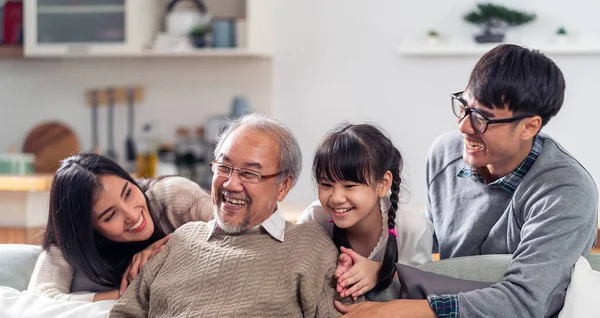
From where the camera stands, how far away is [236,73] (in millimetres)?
5293

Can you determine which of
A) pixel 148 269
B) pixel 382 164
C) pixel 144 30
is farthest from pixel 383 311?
pixel 144 30

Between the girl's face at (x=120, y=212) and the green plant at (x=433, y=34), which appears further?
the green plant at (x=433, y=34)

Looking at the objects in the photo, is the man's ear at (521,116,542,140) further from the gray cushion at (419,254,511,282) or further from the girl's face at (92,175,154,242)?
the girl's face at (92,175,154,242)

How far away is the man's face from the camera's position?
7.68 ft

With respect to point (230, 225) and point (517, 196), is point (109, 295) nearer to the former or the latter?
point (230, 225)

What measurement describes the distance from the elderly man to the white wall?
269 centimetres

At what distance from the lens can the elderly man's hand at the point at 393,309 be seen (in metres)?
2.21

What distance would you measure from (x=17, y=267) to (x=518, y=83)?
1669 millimetres

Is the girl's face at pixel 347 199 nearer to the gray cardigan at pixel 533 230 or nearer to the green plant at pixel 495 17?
the gray cardigan at pixel 533 230

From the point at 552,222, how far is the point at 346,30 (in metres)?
A: 3.01

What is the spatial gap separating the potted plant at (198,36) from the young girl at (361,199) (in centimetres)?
278

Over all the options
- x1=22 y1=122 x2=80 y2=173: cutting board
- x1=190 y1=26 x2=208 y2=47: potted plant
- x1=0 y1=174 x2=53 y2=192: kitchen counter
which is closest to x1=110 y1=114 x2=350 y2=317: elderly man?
x1=0 y1=174 x2=53 y2=192: kitchen counter

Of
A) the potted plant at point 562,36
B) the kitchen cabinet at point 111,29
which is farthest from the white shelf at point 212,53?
the potted plant at point 562,36

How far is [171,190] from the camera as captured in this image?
2.79 meters
